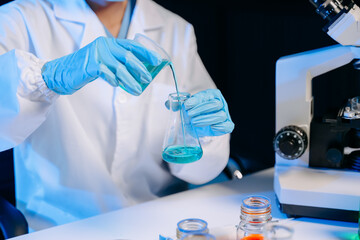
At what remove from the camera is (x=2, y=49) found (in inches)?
56.5

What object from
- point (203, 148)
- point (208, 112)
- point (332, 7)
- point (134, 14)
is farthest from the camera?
point (134, 14)

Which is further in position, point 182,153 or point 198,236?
point 182,153

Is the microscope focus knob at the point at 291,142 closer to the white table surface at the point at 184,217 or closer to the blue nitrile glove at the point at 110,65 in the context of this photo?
the white table surface at the point at 184,217

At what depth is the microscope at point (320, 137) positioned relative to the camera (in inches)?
49.5

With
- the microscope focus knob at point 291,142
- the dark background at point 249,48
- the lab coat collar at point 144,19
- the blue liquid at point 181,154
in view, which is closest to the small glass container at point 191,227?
the blue liquid at point 181,154

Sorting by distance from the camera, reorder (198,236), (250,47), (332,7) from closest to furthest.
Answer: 1. (198,236)
2. (332,7)
3. (250,47)

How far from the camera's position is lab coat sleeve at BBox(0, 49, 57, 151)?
4.34 ft

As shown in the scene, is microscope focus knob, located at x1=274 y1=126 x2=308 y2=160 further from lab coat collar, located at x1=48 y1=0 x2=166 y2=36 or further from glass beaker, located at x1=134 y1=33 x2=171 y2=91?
lab coat collar, located at x1=48 y1=0 x2=166 y2=36

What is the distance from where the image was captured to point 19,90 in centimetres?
133

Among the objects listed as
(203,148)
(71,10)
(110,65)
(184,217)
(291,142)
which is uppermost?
(71,10)

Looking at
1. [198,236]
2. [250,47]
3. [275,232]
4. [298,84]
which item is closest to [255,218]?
[275,232]

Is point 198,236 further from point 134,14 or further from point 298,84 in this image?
point 134,14

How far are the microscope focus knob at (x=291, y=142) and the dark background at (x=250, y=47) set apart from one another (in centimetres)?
90

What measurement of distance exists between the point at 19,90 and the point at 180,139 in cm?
51
